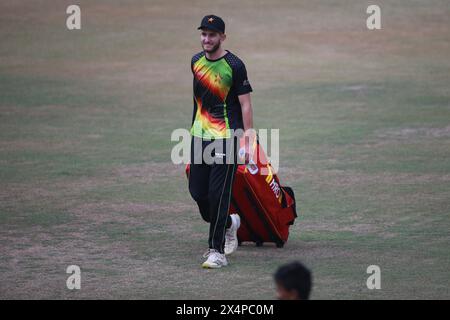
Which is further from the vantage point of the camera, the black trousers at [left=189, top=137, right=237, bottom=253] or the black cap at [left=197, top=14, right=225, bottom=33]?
the black trousers at [left=189, top=137, right=237, bottom=253]

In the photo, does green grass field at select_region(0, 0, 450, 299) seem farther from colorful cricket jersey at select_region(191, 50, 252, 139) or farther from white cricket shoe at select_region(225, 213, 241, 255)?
colorful cricket jersey at select_region(191, 50, 252, 139)

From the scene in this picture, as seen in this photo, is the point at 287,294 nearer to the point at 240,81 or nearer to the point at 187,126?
the point at 240,81

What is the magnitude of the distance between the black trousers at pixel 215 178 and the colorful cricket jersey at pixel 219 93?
0.11m

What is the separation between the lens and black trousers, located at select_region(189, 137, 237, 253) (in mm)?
9281

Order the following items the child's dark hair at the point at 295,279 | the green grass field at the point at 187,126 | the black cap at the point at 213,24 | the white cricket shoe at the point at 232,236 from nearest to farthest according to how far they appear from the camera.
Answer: the child's dark hair at the point at 295,279 → the black cap at the point at 213,24 → the green grass field at the point at 187,126 → the white cricket shoe at the point at 232,236

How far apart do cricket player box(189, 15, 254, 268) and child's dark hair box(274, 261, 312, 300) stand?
11.8 feet

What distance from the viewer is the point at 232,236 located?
983 centimetres

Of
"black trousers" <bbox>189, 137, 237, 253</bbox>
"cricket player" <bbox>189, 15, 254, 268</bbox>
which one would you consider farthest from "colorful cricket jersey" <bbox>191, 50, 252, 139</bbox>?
"black trousers" <bbox>189, 137, 237, 253</bbox>

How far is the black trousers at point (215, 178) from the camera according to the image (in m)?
9.28

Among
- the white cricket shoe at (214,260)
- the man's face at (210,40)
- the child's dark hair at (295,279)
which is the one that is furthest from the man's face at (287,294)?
the man's face at (210,40)

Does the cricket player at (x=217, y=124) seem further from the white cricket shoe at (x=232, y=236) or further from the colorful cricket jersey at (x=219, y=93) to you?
the white cricket shoe at (x=232, y=236)

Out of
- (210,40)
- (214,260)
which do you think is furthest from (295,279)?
(210,40)

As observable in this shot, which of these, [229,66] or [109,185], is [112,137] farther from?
[229,66]

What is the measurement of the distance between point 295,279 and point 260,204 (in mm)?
4199
